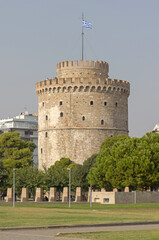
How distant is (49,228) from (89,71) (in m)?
77.7

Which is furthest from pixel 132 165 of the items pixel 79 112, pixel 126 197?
pixel 79 112

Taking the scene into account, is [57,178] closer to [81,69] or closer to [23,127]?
[81,69]

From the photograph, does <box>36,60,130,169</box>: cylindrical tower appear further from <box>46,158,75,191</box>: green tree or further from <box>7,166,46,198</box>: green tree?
<box>7,166,46,198</box>: green tree

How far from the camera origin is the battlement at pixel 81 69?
102588mm

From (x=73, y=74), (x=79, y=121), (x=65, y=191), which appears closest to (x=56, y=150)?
(x=79, y=121)

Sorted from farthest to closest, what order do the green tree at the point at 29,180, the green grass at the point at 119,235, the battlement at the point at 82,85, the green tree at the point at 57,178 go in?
the battlement at the point at 82,85 < the green tree at the point at 57,178 < the green tree at the point at 29,180 < the green grass at the point at 119,235

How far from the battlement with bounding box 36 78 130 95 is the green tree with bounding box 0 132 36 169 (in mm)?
11160

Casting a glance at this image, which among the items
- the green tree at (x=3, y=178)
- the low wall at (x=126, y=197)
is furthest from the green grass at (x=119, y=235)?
the green tree at (x=3, y=178)

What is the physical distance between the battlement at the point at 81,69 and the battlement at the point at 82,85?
2918mm

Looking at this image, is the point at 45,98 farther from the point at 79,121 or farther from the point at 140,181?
the point at 140,181

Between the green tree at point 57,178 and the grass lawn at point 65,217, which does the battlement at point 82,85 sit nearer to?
the green tree at point 57,178

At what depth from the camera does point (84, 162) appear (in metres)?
90.6

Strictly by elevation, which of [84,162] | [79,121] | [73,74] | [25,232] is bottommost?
[25,232]

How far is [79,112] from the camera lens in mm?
98125
